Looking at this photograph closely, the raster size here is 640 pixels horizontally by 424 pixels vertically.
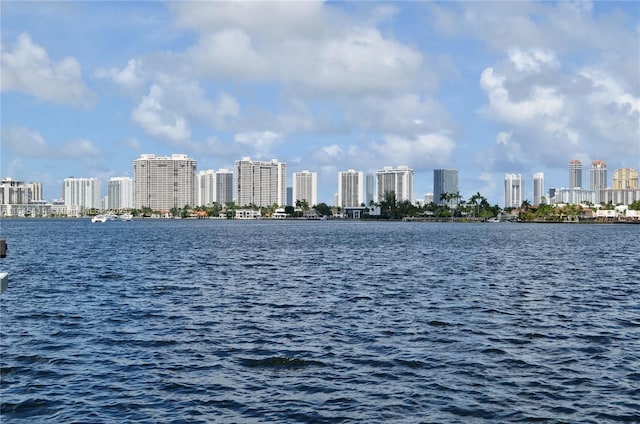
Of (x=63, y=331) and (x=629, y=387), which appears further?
(x=63, y=331)

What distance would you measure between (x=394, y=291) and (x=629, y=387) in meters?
27.1

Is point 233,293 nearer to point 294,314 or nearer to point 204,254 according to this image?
point 294,314

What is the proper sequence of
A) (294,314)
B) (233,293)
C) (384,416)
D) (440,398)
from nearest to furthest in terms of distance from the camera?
(384,416), (440,398), (294,314), (233,293)

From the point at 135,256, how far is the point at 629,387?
75.5 metres

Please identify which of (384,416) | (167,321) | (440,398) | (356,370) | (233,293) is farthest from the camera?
(233,293)

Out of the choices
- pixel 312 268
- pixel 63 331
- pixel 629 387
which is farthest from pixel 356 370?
pixel 312 268

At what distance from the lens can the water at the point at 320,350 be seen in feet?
68.1

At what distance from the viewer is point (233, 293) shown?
1891 inches

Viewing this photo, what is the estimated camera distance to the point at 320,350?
28484 millimetres

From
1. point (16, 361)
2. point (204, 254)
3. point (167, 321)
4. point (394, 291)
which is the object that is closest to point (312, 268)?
point (394, 291)

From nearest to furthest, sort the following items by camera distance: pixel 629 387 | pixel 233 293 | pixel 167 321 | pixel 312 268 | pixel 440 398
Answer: pixel 440 398 → pixel 629 387 → pixel 167 321 → pixel 233 293 → pixel 312 268

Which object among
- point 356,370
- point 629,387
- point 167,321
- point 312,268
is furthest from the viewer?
point 312,268

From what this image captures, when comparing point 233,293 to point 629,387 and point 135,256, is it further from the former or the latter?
point 135,256

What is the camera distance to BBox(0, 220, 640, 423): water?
68.1ft
